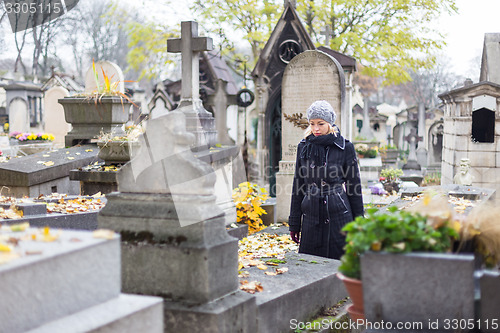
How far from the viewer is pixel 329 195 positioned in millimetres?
4809

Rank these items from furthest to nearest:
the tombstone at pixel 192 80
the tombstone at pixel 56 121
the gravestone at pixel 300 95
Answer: the tombstone at pixel 56 121 < the gravestone at pixel 300 95 < the tombstone at pixel 192 80

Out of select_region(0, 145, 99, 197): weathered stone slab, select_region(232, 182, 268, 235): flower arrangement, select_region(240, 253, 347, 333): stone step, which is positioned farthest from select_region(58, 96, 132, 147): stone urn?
select_region(240, 253, 347, 333): stone step

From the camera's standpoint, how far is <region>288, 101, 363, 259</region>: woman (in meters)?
4.78

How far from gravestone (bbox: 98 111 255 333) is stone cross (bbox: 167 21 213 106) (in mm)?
5855

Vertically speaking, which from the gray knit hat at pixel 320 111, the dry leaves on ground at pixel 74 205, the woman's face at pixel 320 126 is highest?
the gray knit hat at pixel 320 111

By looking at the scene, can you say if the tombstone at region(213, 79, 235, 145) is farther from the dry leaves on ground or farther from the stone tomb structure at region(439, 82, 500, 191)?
the dry leaves on ground

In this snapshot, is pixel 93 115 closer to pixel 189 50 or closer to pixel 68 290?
pixel 189 50

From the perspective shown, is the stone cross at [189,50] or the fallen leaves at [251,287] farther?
the stone cross at [189,50]

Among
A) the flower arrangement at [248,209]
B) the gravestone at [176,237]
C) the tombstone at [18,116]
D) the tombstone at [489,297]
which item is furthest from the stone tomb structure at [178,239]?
the tombstone at [18,116]

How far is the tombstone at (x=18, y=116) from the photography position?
25.3 m

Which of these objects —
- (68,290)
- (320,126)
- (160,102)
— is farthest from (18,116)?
(68,290)

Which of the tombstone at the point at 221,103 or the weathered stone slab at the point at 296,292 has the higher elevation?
the tombstone at the point at 221,103

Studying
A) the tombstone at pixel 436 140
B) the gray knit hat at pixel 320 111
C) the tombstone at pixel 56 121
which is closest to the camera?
the gray knit hat at pixel 320 111

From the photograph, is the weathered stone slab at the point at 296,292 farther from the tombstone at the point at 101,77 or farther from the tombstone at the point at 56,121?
the tombstone at the point at 56,121
